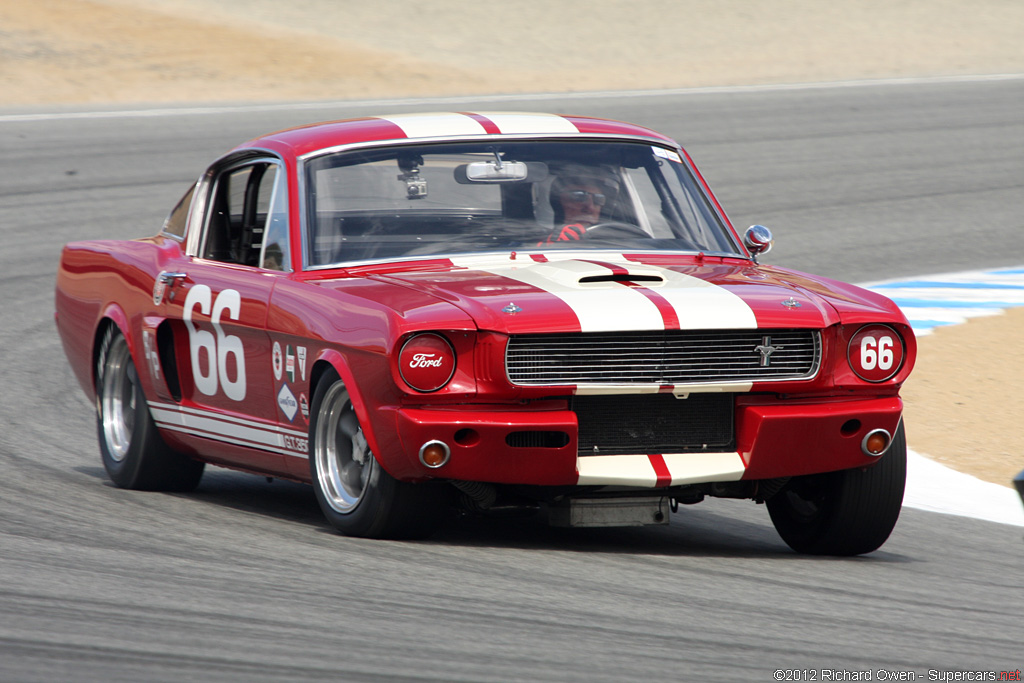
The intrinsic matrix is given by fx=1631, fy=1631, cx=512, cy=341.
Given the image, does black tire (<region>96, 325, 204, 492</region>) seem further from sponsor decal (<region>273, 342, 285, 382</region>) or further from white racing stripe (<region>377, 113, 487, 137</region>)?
white racing stripe (<region>377, 113, 487, 137</region>)

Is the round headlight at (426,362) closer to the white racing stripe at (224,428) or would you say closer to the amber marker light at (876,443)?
the white racing stripe at (224,428)

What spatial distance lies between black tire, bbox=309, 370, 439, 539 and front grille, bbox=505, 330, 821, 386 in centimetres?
58

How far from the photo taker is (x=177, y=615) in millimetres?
4266

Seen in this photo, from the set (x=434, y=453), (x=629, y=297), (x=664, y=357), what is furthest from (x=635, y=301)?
(x=434, y=453)

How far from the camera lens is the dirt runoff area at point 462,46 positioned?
94.0 feet

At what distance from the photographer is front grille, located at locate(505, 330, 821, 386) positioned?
5.00m

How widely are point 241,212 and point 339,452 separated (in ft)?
5.82

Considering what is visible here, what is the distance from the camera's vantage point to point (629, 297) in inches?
203

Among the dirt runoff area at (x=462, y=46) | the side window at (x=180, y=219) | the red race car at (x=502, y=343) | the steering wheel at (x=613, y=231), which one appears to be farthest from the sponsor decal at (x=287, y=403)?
the dirt runoff area at (x=462, y=46)

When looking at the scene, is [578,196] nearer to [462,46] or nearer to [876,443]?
[876,443]

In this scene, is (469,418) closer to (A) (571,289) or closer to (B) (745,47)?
(A) (571,289)

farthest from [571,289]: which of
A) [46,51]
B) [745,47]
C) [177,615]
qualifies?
[745,47]

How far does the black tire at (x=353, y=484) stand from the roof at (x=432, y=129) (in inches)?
49.4

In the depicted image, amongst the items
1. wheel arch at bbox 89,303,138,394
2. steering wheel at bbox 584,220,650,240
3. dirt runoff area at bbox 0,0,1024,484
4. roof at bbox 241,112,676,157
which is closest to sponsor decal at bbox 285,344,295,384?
Answer: roof at bbox 241,112,676,157
